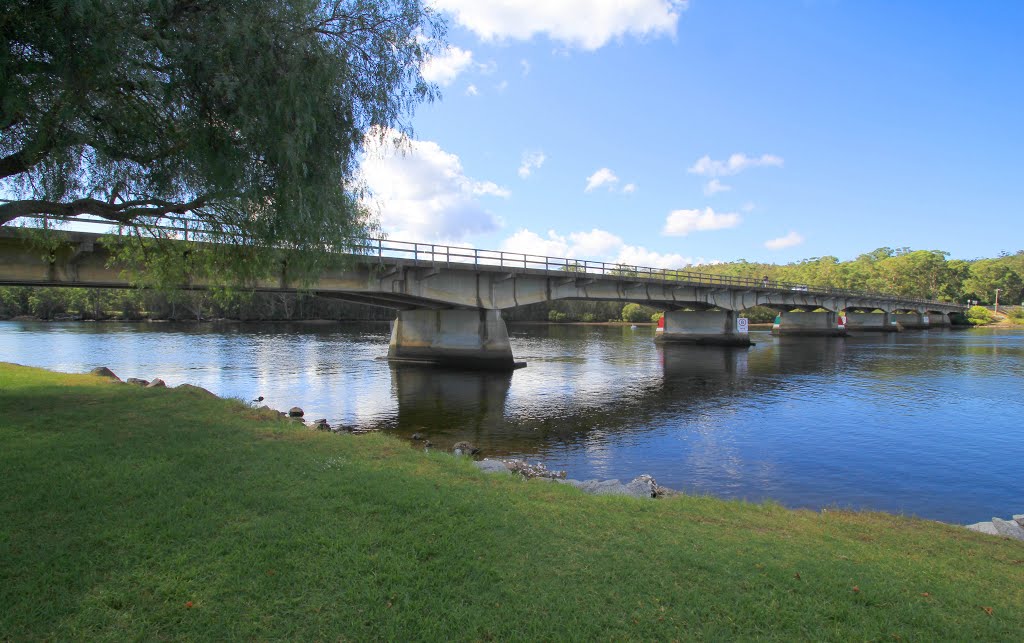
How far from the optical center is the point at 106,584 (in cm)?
507

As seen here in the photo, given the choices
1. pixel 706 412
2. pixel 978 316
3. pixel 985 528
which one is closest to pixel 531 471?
pixel 985 528

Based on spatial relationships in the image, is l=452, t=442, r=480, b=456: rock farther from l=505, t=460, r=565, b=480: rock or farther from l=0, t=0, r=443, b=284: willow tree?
l=0, t=0, r=443, b=284: willow tree

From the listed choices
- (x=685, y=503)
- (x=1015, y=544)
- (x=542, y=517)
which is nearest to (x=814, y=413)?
(x=1015, y=544)

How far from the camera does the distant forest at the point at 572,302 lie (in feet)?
344

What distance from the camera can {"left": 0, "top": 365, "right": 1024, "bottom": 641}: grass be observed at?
4707 millimetres

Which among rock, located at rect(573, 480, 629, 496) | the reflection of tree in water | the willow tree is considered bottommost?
the reflection of tree in water

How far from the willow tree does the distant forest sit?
81.8m

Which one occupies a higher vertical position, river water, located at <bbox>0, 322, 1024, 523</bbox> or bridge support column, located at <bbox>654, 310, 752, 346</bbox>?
bridge support column, located at <bbox>654, 310, 752, 346</bbox>

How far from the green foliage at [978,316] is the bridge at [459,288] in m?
81.3

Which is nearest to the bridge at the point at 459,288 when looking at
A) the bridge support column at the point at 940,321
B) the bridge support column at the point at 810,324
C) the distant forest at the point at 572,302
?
the bridge support column at the point at 810,324

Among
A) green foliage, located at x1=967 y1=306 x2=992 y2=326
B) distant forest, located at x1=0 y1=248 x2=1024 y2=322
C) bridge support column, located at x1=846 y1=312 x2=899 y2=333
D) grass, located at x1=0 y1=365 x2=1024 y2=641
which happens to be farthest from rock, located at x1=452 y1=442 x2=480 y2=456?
green foliage, located at x1=967 y1=306 x2=992 y2=326

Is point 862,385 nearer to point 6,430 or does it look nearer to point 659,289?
point 659,289

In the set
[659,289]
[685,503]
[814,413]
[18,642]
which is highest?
[659,289]

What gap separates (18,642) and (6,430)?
27.2ft
